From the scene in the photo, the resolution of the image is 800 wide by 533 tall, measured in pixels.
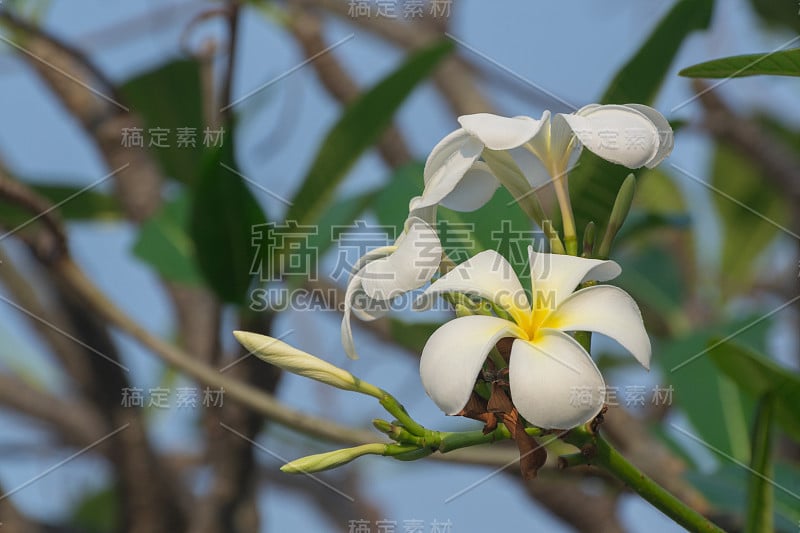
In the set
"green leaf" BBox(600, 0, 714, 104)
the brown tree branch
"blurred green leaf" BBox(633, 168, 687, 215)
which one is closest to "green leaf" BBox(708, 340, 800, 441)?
"green leaf" BBox(600, 0, 714, 104)

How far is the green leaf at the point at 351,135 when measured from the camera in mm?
799

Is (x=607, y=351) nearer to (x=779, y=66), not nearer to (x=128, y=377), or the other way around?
(x=128, y=377)

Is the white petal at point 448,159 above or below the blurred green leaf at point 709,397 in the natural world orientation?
above

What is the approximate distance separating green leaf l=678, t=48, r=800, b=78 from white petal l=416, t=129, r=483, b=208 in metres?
0.13

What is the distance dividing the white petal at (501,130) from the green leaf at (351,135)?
42cm

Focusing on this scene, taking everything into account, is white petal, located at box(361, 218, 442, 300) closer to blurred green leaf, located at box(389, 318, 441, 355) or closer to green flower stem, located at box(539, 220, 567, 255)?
green flower stem, located at box(539, 220, 567, 255)

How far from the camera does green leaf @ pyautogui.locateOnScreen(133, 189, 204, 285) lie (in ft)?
2.93

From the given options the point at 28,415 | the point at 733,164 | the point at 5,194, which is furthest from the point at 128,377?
the point at 733,164

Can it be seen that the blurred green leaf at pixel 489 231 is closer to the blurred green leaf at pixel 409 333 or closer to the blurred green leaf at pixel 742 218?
the blurred green leaf at pixel 409 333

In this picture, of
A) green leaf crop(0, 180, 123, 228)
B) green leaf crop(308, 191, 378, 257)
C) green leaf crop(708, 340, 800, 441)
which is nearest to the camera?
green leaf crop(708, 340, 800, 441)

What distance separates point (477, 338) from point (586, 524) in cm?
61

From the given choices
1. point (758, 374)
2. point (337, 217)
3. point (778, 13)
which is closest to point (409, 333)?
point (337, 217)

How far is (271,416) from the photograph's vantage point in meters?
0.66

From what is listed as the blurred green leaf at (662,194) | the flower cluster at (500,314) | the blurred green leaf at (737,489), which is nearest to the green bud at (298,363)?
the flower cluster at (500,314)
